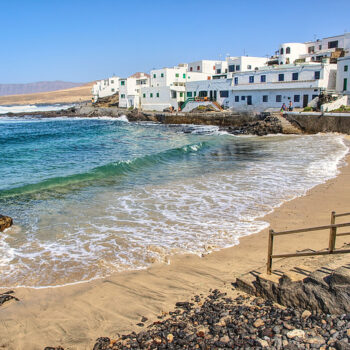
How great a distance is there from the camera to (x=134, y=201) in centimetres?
1426

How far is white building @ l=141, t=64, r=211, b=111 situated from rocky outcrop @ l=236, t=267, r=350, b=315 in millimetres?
56825

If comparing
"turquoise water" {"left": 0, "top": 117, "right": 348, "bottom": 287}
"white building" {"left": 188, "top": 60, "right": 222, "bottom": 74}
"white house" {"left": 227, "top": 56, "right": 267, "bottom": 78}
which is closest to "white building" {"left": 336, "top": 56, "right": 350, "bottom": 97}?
"turquoise water" {"left": 0, "top": 117, "right": 348, "bottom": 287}

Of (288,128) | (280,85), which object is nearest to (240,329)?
(288,128)

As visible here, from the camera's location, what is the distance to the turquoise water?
9258 millimetres

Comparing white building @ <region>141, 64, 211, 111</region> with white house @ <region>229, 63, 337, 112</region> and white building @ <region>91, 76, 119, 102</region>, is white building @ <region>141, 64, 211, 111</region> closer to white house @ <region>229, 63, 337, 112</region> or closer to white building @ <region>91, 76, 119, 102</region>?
white house @ <region>229, 63, 337, 112</region>

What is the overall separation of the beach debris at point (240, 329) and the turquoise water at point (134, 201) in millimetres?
2878

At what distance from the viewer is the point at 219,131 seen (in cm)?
4284

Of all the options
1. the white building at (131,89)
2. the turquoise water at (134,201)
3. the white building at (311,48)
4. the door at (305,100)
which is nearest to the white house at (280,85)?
the door at (305,100)

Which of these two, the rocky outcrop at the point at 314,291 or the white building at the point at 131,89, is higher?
the white building at the point at 131,89

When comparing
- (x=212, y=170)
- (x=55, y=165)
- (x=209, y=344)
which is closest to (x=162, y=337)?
(x=209, y=344)

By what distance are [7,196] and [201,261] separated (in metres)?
10.9

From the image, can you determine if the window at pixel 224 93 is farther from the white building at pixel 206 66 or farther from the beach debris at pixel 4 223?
the beach debris at pixel 4 223

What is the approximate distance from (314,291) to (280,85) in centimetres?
4267

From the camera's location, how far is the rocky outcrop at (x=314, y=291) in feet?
17.4
